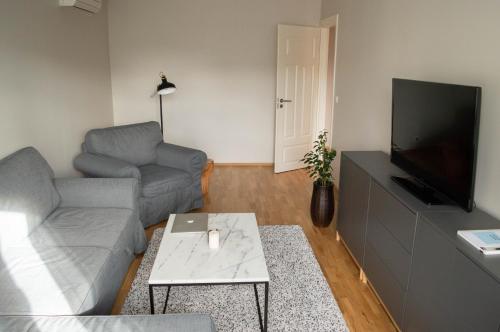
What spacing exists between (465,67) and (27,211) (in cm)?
261

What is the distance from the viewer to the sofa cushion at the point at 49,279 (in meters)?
1.79

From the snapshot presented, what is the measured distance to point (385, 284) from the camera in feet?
7.71

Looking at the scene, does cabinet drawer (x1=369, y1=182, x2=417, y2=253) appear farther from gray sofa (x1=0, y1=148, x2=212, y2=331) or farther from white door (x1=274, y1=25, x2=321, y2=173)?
white door (x1=274, y1=25, x2=321, y2=173)

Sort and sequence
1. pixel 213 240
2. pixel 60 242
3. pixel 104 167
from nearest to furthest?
1. pixel 213 240
2. pixel 60 242
3. pixel 104 167

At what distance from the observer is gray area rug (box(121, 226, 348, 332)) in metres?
2.29

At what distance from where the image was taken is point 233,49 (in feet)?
17.7

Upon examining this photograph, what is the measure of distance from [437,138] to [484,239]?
65 cm

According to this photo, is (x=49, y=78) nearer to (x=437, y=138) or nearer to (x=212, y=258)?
(x=212, y=258)

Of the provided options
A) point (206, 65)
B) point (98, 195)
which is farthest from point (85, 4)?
point (98, 195)

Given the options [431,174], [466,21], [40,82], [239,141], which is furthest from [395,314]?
[239,141]

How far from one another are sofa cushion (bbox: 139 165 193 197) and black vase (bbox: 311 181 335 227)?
117 centimetres

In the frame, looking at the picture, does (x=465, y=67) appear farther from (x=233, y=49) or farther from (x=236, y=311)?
(x=233, y=49)

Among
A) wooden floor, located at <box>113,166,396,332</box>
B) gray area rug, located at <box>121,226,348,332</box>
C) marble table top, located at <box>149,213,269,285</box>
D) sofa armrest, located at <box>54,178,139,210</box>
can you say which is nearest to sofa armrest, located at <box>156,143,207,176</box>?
wooden floor, located at <box>113,166,396,332</box>

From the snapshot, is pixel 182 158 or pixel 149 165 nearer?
pixel 182 158
